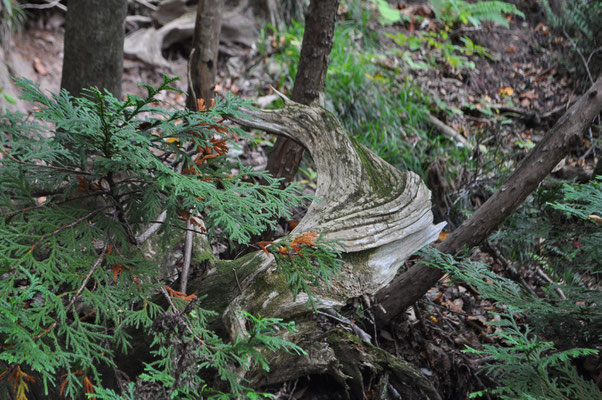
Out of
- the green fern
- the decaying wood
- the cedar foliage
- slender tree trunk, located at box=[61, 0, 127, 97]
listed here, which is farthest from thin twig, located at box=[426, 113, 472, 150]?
the cedar foliage

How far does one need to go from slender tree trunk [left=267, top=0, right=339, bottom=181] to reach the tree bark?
1.21 meters

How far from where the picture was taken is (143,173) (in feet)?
5.96

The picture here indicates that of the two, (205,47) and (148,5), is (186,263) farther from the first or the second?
(148,5)

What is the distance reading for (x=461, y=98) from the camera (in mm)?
7141

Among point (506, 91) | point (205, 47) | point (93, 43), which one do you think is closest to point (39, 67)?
point (93, 43)

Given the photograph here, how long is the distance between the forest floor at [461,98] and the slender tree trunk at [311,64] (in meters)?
1.19

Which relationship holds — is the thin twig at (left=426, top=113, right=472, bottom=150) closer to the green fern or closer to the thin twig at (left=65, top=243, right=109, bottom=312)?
the green fern

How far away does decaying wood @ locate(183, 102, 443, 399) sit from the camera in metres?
2.29

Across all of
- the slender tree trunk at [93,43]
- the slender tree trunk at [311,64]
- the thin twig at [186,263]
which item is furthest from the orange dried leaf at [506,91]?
the thin twig at [186,263]

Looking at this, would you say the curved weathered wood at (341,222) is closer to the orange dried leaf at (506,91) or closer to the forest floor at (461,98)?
the forest floor at (461,98)

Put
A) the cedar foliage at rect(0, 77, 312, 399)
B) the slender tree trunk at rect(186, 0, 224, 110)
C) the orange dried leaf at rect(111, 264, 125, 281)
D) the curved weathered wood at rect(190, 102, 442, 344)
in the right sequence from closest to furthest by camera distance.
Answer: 1. the cedar foliage at rect(0, 77, 312, 399)
2. the orange dried leaf at rect(111, 264, 125, 281)
3. the curved weathered wood at rect(190, 102, 442, 344)
4. the slender tree trunk at rect(186, 0, 224, 110)

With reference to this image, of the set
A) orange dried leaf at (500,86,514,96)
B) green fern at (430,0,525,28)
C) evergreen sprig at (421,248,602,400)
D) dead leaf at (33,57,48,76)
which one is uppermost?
green fern at (430,0,525,28)

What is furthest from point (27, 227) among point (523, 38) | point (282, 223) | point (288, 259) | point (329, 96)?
point (523, 38)

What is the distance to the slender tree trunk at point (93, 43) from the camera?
386 cm
